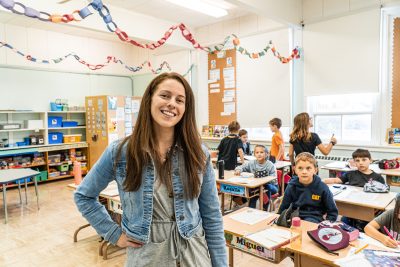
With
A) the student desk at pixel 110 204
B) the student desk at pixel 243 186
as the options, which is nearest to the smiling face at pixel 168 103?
the student desk at pixel 110 204

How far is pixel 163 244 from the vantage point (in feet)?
3.62

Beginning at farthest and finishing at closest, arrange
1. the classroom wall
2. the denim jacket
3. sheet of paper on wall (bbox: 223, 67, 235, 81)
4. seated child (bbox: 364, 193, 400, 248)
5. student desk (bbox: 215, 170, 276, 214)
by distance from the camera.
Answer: sheet of paper on wall (bbox: 223, 67, 235, 81) → the classroom wall → student desk (bbox: 215, 170, 276, 214) → seated child (bbox: 364, 193, 400, 248) → the denim jacket

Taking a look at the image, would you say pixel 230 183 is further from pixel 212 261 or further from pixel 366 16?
pixel 366 16

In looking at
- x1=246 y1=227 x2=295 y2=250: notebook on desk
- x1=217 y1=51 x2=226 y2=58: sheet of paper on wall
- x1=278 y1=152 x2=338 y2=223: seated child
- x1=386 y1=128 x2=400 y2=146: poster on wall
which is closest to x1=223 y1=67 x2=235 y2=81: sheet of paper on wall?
x1=217 y1=51 x2=226 y2=58: sheet of paper on wall

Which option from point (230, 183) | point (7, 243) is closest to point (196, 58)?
point (230, 183)

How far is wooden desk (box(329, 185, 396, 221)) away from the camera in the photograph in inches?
108

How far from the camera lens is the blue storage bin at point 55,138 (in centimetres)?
720

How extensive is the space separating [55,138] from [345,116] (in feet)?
20.6

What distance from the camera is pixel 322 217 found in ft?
8.52

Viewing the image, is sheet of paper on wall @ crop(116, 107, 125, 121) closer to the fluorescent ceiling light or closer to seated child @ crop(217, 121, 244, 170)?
the fluorescent ceiling light

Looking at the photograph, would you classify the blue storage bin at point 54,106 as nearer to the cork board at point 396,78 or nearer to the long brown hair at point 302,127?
the long brown hair at point 302,127

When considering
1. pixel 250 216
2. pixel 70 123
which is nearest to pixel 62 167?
pixel 70 123

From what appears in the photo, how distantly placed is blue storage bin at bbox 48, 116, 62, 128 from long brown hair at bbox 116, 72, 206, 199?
6899mm

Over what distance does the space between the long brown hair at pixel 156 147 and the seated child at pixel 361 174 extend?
2.73 meters
